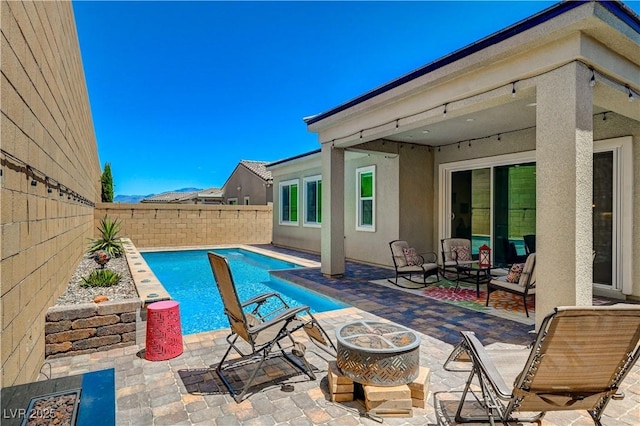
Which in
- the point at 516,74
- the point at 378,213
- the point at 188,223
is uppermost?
the point at 516,74

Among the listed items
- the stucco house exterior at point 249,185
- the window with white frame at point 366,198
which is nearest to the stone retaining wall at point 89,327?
the window with white frame at point 366,198

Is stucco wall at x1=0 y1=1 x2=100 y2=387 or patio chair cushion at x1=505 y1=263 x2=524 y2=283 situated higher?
stucco wall at x1=0 y1=1 x2=100 y2=387

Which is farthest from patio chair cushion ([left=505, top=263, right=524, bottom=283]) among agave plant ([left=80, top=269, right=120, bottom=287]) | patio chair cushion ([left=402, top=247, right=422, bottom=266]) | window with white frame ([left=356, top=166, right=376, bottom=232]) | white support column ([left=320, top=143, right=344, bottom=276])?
agave plant ([left=80, top=269, right=120, bottom=287])

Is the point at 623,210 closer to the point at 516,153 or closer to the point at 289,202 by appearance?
the point at 516,153

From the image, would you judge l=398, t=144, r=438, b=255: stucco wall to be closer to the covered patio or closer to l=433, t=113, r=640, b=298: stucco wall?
the covered patio

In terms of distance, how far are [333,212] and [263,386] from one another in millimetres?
5820

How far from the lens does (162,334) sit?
13.1 feet

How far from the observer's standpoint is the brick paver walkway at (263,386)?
9.20ft

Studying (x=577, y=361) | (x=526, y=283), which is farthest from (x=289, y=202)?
(x=577, y=361)

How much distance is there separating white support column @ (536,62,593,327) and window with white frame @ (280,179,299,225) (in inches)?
456

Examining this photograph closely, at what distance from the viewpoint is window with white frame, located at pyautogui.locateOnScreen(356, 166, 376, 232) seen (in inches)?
430

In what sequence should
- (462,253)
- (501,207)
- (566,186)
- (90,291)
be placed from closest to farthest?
(566,186)
(90,291)
(462,253)
(501,207)

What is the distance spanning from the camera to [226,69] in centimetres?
2316

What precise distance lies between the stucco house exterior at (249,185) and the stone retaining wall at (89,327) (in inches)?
716
